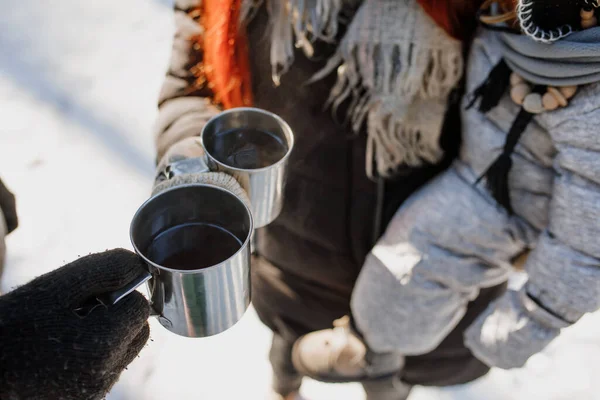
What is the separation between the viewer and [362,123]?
0.69 m

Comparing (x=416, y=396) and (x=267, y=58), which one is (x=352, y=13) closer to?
(x=267, y=58)

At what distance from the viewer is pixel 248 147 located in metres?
Answer: 0.62

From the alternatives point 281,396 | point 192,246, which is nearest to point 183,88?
point 192,246

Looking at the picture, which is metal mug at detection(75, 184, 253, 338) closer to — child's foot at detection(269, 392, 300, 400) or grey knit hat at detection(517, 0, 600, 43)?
grey knit hat at detection(517, 0, 600, 43)

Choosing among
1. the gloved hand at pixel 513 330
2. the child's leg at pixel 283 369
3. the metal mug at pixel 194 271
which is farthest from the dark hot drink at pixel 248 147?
the child's leg at pixel 283 369

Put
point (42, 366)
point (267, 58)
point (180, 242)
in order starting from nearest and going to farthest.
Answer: point (42, 366), point (180, 242), point (267, 58)

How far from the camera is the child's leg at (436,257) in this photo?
0.68m

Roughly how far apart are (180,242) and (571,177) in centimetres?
40

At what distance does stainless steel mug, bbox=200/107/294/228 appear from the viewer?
569 millimetres

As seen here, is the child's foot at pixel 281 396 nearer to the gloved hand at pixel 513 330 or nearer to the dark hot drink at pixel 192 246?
the gloved hand at pixel 513 330

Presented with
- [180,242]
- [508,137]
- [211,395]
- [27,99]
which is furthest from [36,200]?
[508,137]

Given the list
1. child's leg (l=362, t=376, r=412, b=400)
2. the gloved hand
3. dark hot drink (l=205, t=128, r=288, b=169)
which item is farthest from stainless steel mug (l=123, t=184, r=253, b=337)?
child's leg (l=362, t=376, r=412, b=400)

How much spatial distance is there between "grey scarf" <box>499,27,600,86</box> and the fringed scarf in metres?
0.06

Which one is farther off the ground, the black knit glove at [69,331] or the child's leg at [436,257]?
the black knit glove at [69,331]
